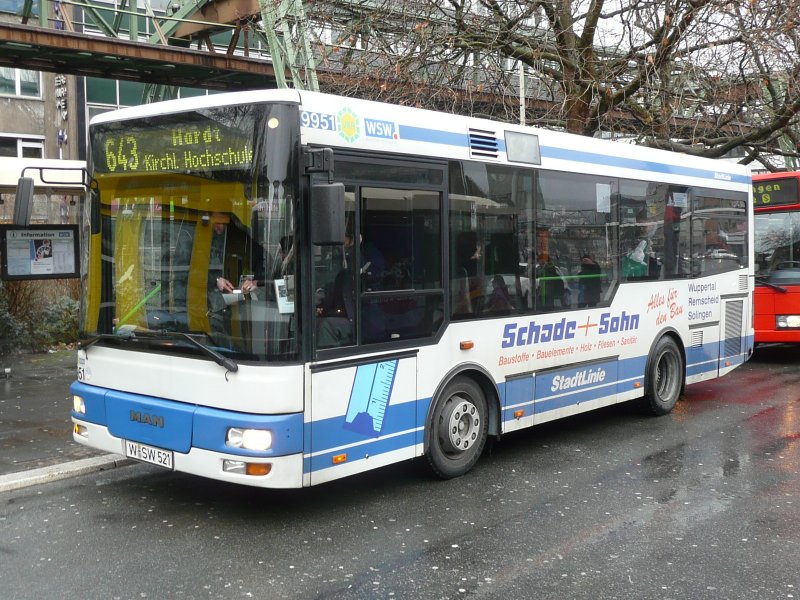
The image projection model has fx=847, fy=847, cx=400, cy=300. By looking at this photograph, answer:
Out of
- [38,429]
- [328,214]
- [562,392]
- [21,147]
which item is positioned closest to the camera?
[328,214]

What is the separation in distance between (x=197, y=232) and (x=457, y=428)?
262cm

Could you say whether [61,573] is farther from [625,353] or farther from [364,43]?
[364,43]

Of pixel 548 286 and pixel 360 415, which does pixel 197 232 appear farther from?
pixel 548 286

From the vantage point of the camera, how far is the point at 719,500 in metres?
6.41

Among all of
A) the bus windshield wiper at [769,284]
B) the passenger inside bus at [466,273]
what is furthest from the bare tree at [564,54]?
the passenger inside bus at [466,273]

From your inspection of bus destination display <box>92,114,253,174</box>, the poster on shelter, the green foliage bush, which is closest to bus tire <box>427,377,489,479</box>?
bus destination display <box>92,114,253,174</box>

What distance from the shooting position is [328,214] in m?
5.39

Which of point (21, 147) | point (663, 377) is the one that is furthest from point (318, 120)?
point (21, 147)

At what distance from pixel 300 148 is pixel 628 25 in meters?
10.3

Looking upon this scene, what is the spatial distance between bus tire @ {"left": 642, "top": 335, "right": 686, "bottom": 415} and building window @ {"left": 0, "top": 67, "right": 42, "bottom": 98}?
77.4 feet

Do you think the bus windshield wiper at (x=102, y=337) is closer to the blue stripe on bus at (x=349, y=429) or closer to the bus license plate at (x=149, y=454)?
the bus license plate at (x=149, y=454)

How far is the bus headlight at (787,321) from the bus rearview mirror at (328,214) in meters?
10.7

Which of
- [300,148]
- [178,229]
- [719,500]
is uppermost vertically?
[300,148]

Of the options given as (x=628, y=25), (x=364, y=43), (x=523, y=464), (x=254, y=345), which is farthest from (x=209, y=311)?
(x=628, y=25)
